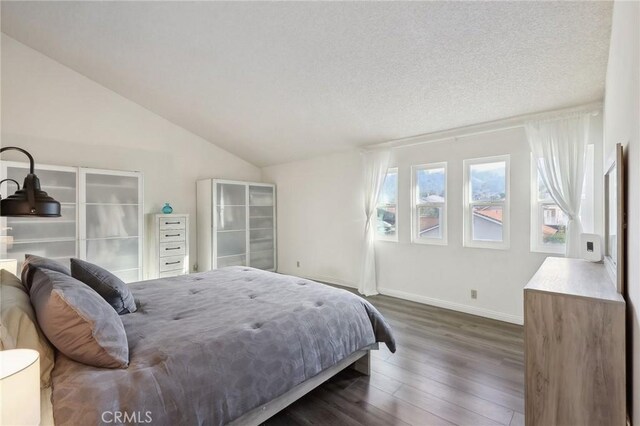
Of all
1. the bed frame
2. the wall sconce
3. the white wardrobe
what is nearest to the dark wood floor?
the bed frame

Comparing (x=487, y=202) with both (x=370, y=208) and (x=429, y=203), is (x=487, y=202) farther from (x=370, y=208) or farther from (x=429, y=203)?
(x=370, y=208)

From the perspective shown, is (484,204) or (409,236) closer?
(484,204)

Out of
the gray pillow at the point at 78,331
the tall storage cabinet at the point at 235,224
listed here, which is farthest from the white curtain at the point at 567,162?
the tall storage cabinet at the point at 235,224

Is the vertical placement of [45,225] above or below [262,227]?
above

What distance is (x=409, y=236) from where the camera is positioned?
164 inches

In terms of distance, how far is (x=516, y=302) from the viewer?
3303 mm

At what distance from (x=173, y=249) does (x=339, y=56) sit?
3.59 m

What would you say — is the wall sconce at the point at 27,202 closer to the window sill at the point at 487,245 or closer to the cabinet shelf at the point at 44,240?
the cabinet shelf at the point at 44,240

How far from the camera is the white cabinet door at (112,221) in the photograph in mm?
3777

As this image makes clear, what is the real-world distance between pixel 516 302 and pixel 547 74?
7.57ft

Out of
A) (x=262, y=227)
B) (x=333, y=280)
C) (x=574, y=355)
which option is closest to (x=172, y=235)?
(x=262, y=227)

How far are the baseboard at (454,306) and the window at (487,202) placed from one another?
29.7 inches

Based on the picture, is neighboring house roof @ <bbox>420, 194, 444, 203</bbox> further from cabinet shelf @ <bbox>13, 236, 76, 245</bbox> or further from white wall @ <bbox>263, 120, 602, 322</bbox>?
cabinet shelf @ <bbox>13, 236, 76, 245</bbox>

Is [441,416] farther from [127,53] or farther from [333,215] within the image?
[127,53]
